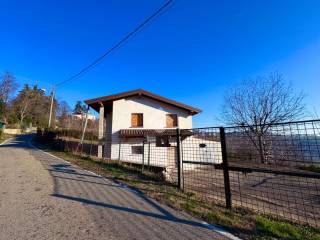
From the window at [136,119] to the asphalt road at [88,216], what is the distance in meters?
13.6

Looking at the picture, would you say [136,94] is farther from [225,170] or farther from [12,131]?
[12,131]

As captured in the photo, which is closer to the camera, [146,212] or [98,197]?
[146,212]

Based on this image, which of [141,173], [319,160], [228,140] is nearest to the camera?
[319,160]

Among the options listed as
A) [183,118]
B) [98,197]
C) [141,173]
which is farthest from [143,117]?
[98,197]

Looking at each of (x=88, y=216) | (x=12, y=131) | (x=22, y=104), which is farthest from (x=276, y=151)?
(x=22, y=104)

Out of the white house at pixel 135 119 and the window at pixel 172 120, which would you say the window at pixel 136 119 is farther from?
the window at pixel 172 120

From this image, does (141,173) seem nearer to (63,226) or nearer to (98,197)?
(98,197)

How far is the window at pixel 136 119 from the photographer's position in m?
19.4

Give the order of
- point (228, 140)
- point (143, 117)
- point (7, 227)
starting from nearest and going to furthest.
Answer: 1. point (7, 227)
2. point (228, 140)
3. point (143, 117)

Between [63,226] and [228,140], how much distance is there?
11.5 feet

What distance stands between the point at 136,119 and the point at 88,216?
16.0 m

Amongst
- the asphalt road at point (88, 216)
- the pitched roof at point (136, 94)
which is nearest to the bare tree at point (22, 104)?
the pitched roof at point (136, 94)

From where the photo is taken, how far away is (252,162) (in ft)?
14.8

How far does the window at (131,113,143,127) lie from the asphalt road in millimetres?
13636
